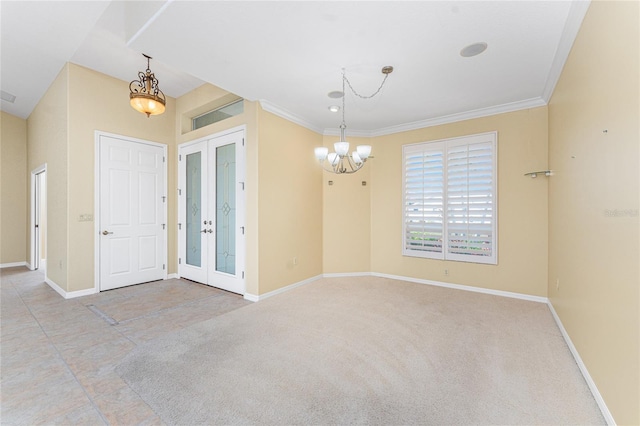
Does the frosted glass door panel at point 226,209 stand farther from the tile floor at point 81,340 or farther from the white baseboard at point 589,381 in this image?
the white baseboard at point 589,381

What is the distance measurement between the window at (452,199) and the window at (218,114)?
2995 millimetres

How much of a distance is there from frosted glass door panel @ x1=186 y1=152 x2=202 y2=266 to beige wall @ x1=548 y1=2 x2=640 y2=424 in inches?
197

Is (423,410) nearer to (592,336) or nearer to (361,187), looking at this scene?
(592,336)

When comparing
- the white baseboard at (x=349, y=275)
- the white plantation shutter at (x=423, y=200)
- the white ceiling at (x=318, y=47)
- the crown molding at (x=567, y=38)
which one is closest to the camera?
the crown molding at (x=567, y=38)

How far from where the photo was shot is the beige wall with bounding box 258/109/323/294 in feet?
13.4

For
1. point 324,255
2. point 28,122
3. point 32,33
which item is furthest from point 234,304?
point 28,122

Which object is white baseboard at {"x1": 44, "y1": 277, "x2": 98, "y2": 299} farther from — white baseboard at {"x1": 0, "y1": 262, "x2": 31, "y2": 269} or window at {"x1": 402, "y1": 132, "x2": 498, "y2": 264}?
window at {"x1": 402, "y1": 132, "x2": 498, "y2": 264}

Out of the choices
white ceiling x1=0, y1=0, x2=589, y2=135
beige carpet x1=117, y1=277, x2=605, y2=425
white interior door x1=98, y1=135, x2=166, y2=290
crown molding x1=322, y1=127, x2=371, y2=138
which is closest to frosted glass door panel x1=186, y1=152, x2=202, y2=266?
white interior door x1=98, y1=135, x2=166, y2=290

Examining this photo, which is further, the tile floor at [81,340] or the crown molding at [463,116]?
the crown molding at [463,116]

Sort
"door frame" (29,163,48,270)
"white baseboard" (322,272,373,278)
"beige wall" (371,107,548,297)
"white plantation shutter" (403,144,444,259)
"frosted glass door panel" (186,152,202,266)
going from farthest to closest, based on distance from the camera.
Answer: "door frame" (29,163,48,270), "white baseboard" (322,272,373,278), "frosted glass door panel" (186,152,202,266), "white plantation shutter" (403,144,444,259), "beige wall" (371,107,548,297)

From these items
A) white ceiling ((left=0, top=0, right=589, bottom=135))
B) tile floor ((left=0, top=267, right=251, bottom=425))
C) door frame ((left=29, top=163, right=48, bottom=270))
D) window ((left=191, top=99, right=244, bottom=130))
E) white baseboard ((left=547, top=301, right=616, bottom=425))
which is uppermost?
window ((left=191, top=99, right=244, bottom=130))

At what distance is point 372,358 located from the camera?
7.98 feet

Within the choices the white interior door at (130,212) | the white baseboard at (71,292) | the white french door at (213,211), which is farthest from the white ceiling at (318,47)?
the white baseboard at (71,292)

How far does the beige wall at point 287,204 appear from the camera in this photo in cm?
409
